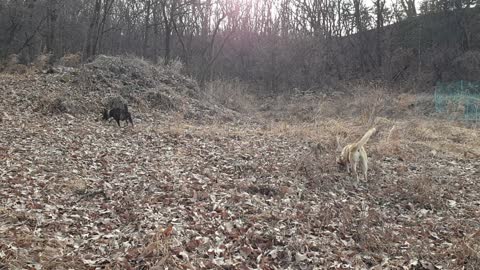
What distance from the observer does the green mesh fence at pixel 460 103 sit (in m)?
13.2

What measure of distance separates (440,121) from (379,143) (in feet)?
17.9

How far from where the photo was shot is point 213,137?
345 inches

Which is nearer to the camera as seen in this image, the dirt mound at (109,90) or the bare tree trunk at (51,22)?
the dirt mound at (109,90)

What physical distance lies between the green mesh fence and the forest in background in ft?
14.0

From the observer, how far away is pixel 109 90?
1195cm

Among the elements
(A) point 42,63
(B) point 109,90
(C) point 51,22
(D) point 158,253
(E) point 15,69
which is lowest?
(D) point 158,253

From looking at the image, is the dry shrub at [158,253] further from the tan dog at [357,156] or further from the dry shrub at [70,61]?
the dry shrub at [70,61]

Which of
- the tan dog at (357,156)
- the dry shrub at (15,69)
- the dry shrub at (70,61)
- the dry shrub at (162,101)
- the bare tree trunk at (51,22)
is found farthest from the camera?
the bare tree trunk at (51,22)

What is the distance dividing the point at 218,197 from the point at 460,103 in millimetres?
11983

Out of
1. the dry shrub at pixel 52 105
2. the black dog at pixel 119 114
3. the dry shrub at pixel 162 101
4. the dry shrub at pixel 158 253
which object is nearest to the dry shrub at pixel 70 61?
the dry shrub at pixel 162 101

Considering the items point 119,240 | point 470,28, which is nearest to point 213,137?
point 119,240

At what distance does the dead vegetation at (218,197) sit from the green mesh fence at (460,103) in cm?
350

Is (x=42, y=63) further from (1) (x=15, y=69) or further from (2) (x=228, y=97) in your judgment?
(2) (x=228, y=97)

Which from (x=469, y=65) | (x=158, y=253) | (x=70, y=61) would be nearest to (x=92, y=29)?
(x=70, y=61)
